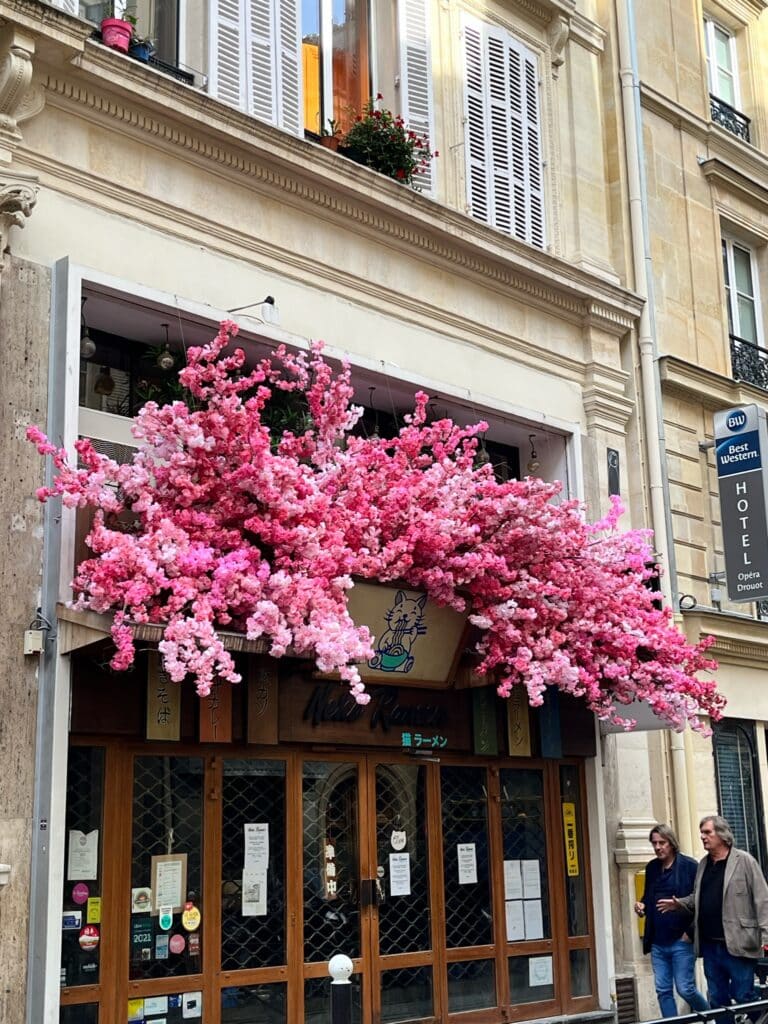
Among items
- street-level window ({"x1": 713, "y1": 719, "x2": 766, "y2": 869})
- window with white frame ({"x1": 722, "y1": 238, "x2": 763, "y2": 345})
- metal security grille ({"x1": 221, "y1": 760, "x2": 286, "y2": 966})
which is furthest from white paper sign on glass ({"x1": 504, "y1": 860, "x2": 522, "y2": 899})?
window with white frame ({"x1": 722, "y1": 238, "x2": 763, "y2": 345})

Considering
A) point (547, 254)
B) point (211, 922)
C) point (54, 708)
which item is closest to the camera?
point (54, 708)

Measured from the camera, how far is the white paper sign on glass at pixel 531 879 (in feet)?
33.8

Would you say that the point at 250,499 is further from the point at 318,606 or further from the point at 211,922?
the point at 211,922

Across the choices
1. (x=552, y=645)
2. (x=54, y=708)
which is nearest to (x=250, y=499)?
(x=54, y=708)

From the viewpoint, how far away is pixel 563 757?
10.5 meters

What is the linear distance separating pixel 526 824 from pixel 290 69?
6.05 metres

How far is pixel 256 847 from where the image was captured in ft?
28.1

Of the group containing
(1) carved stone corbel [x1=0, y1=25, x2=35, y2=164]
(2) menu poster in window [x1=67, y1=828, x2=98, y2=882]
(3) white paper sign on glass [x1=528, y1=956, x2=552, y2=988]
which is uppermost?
(1) carved stone corbel [x1=0, y1=25, x2=35, y2=164]

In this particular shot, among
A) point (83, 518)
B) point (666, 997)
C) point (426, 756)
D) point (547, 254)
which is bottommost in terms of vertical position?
point (666, 997)

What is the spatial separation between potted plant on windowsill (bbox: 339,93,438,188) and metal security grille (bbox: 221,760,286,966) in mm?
4648

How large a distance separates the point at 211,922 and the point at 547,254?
619 cm

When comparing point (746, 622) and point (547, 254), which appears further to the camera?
point (746, 622)

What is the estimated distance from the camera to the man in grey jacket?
8594 millimetres

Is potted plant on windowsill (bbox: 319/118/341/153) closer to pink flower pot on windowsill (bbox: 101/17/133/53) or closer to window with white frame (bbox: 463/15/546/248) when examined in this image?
window with white frame (bbox: 463/15/546/248)
